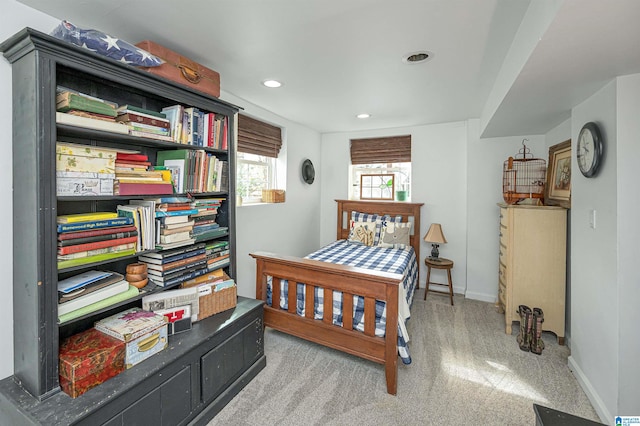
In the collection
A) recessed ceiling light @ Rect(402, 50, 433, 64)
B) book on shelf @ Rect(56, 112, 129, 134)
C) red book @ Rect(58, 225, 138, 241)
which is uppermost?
recessed ceiling light @ Rect(402, 50, 433, 64)

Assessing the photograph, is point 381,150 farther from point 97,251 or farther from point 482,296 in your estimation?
point 97,251

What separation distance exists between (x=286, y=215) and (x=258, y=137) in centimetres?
107

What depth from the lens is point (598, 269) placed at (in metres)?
1.85

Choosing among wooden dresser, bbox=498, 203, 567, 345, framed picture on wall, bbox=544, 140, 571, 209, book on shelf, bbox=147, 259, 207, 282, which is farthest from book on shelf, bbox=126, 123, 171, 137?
framed picture on wall, bbox=544, 140, 571, 209

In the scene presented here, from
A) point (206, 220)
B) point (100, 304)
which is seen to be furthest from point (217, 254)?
point (100, 304)

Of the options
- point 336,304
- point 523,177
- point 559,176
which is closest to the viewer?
point 336,304

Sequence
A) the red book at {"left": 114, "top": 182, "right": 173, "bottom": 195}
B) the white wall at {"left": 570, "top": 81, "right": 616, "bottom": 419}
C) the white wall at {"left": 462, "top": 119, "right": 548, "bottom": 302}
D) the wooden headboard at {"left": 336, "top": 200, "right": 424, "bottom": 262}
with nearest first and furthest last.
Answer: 1. the red book at {"left": 114, "top": 182, "right": 173, "bottom": 195}
2. the white wall at {"left": 570, "top": 81, "right": 616, "bottom": 419}
3. the white wall at {"left": 462, "top": 119, "right": 548, "bottom": 302}
4. the wooden headboard at {"left": 336, "top": 200, "right": 424, "bottom": 262}

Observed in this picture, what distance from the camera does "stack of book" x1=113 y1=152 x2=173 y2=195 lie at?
5.18 ft

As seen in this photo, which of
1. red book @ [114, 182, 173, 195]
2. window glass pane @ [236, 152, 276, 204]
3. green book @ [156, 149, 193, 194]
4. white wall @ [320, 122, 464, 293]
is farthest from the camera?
white wall @ [320, 122, 464, 293]

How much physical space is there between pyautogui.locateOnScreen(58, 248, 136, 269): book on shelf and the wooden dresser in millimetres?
3166

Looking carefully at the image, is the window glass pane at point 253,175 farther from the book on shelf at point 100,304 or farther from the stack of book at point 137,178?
the book on shelf at point 100,304

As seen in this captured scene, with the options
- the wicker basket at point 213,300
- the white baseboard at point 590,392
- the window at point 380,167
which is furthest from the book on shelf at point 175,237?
the window at point 380,167

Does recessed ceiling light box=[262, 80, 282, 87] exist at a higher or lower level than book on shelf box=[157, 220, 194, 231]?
higher

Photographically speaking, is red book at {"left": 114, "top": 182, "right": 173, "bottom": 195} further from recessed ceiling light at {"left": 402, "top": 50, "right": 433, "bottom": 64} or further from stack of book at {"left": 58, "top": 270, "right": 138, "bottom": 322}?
recessed ceiling light at {"left": 402, "top": 50, "right": 433, "bottom": 64}
